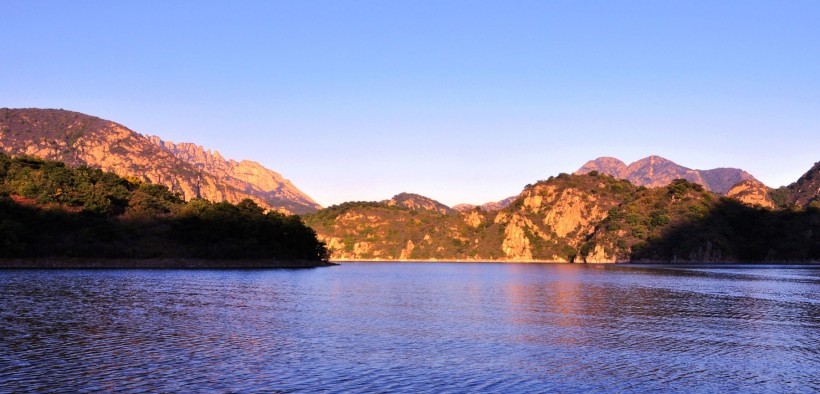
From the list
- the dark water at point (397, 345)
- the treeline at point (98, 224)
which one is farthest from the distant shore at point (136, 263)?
the dark water at point (397, 345)

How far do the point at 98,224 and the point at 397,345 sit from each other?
146 metres

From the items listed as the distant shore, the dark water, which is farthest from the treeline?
the dark water

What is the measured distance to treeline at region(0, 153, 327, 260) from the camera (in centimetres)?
14950

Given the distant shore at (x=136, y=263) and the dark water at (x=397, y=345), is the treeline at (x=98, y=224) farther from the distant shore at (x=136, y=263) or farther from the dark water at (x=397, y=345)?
the dark water at (x=397, y=345)

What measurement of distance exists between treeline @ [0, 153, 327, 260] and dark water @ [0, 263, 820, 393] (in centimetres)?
8837

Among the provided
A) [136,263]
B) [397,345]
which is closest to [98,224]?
[136,263]

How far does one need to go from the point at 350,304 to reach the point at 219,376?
39.0 metres

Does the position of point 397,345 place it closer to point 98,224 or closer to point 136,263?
point 136,263

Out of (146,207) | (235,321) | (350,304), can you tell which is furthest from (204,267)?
(235,321)

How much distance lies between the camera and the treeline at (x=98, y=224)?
149500 millimetres

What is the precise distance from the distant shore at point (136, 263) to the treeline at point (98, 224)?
1.77 meters

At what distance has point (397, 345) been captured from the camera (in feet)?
128

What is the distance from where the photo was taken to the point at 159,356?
33594mm

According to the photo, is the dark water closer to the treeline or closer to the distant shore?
the distant shore
